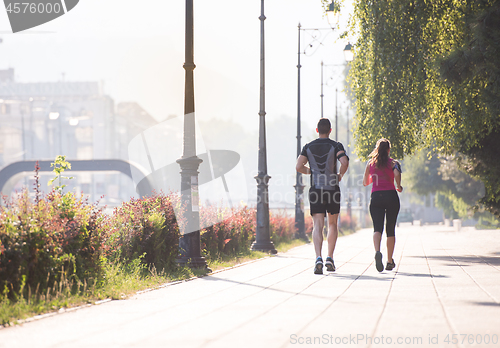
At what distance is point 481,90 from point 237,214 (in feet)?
23.2

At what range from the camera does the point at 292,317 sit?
561cm

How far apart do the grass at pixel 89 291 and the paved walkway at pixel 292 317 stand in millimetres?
266

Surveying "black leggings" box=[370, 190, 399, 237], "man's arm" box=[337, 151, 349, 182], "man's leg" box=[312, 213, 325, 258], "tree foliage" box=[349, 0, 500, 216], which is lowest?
"man's leg" box=[312, 213, 325, 258]

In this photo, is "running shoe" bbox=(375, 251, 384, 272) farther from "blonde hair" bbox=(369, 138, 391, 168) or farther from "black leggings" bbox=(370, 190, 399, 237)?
"blonde hair" bbox=(369, 138, 391, 168)

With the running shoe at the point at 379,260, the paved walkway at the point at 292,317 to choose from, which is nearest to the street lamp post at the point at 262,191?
the running shoe at the point at 379,260

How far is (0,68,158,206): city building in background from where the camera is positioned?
94625 mm

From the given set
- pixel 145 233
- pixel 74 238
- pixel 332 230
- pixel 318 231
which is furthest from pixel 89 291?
pixel 332 230

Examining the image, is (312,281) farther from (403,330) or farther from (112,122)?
(112,122)

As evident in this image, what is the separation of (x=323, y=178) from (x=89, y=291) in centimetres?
375

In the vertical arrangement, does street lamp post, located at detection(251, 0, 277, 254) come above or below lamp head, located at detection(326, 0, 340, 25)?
below

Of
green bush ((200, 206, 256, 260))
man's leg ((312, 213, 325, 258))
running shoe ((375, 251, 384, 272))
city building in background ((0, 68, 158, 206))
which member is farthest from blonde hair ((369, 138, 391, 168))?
city building in background ((0, 68, 158, 206))

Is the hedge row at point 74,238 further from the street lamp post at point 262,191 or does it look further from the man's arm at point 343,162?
the street lamp post at point 262,191

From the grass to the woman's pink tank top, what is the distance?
3.18 meters

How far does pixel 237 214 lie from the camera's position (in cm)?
1661
